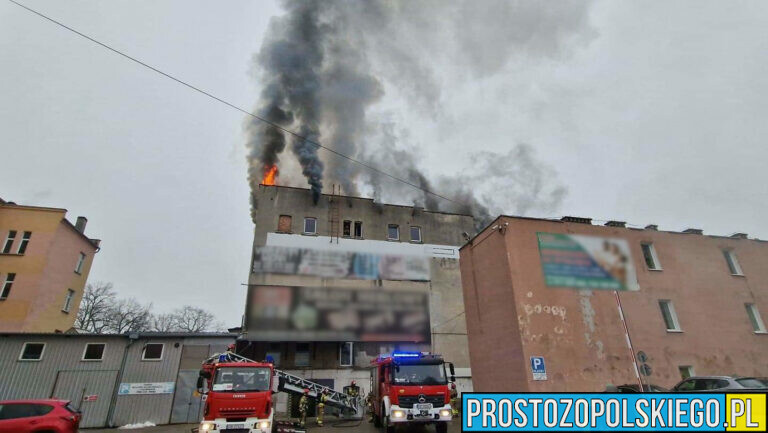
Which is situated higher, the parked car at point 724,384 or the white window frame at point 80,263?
the white window frame at point 80,263

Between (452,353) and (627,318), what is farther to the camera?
(452,353)

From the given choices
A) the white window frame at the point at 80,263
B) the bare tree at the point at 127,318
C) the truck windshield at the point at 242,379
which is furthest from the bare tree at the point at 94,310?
the truck windshield at the point at 242,379

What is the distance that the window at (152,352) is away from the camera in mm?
20562

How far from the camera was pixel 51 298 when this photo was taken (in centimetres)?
2552

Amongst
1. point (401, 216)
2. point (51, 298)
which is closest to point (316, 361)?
point (401, 216)

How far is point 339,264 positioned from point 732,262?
26.2 metres

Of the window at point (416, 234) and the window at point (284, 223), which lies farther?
the window at point (416, 234)

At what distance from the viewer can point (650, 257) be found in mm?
20562

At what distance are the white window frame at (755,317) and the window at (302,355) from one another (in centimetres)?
2725

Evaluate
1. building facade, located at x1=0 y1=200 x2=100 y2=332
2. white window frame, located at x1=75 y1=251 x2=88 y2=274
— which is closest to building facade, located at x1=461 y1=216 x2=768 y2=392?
building facade, located at x1=0 y1=200 x2=100 y2=332

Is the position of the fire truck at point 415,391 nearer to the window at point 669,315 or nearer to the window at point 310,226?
the window at point 669,315

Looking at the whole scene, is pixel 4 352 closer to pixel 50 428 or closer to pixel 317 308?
pixel 50 428

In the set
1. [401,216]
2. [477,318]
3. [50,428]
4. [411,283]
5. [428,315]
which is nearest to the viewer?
[50,428]

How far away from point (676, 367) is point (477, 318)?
31.5 feet
